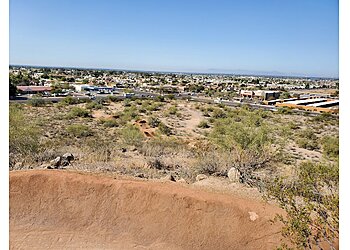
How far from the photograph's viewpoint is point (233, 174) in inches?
186

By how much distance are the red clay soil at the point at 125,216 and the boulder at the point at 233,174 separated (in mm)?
1139

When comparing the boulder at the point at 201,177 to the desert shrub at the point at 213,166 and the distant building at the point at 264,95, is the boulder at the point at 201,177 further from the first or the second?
the distant building at the point at 264,95

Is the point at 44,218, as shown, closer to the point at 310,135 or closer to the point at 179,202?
the point at 179,202

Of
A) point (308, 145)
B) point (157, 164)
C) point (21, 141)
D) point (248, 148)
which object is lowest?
point (308, 145)

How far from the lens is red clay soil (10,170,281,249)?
307cm

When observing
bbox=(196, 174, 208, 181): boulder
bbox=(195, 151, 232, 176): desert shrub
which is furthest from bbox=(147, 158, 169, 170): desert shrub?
bbox=(196, 174, 208, 181): boulder

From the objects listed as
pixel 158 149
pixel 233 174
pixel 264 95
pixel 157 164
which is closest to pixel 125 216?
pixel 233 174

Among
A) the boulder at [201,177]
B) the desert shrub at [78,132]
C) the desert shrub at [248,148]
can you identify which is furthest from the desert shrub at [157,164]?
the desert shrub at [78,132]

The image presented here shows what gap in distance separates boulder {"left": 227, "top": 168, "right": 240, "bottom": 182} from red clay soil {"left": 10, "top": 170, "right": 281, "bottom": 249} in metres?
1.14

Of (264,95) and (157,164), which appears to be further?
(264,95)

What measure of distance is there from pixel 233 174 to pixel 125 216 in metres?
1.99

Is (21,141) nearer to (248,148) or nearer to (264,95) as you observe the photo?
(248,148)

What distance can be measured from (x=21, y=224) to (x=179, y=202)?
5.59ft

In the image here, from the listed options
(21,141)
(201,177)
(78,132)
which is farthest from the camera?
(78,132)
